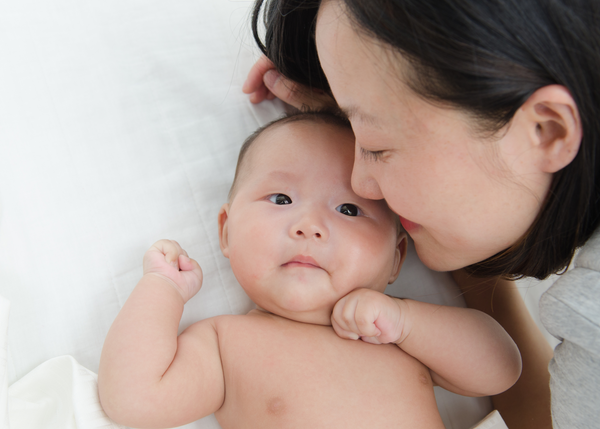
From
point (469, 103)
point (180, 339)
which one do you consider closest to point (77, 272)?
point (180, 339)

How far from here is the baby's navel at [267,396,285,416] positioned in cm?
87

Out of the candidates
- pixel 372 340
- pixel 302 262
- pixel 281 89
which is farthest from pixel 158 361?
pixel 281 89

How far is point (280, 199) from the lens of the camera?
0.99m

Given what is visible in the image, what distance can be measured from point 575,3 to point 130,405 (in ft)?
3.01

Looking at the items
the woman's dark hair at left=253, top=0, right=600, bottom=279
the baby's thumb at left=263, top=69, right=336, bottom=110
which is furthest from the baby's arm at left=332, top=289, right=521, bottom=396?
the baby's thumb at left=263, top=69, right=336, bottom=110

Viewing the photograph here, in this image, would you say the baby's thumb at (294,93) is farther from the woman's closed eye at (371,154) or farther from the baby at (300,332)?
the woman's closed eye at (371,154)

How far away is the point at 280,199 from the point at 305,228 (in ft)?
0.41

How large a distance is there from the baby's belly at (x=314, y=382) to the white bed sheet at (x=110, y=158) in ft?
0.55

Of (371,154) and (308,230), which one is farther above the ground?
(371,154)

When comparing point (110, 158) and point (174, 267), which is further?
point (110, 158)

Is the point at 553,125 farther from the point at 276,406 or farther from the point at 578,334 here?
the point at 276,406

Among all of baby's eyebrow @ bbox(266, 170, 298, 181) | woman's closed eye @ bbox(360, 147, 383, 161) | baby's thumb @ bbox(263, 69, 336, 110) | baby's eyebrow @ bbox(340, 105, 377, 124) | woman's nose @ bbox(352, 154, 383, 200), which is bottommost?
baby's eyebrow @ bbox(266, 170, 298, 181)

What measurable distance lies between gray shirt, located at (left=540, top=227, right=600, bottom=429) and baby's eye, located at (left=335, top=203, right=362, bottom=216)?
1.32 ft

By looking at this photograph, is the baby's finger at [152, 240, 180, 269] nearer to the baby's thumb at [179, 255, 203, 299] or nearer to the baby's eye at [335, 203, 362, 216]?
the baby's thumb at [179, 255, 203, 299]
